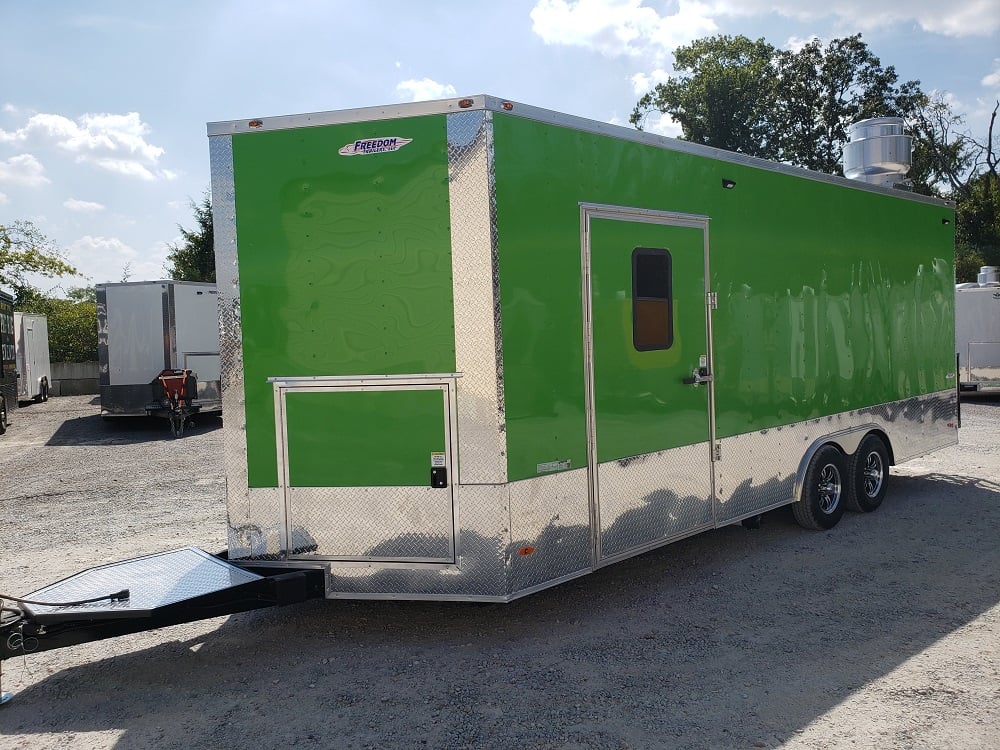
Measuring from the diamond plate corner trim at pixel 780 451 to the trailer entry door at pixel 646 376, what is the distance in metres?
0.24

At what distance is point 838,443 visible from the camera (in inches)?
260

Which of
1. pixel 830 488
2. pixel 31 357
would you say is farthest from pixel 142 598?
pixel 31 357

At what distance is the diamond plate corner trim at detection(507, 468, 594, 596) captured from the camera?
165 inches

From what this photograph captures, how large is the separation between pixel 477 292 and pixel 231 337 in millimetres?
1348

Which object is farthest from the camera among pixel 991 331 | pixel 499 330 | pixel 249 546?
pixel 991 331

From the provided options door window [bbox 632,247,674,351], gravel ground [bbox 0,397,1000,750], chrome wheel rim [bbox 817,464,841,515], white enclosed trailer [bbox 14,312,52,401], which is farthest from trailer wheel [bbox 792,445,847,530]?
white enclosed trailer [bbox 14,312,52,401]

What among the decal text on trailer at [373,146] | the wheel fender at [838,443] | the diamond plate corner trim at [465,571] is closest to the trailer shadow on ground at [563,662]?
the diamond plate corner trim at [465,571]

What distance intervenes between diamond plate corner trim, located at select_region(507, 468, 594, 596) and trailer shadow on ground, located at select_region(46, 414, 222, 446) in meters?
11.1

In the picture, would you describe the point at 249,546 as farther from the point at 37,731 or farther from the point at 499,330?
the point at 499,330

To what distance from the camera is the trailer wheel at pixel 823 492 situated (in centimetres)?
630

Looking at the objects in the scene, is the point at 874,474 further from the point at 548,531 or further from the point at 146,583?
the point at 146,583

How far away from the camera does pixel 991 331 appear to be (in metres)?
14.9

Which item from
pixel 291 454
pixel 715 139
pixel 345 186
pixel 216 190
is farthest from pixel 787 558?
pixel 715 139

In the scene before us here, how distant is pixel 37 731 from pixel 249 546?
1.23m
